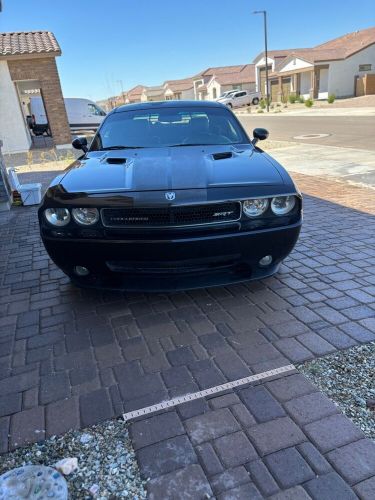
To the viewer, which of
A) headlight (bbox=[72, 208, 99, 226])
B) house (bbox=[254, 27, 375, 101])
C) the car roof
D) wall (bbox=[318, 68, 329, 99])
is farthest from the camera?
wall (bbox=[318, 68, 329, 99])

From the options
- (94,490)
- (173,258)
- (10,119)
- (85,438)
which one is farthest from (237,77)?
(94,490)

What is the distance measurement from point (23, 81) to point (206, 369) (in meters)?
16.4

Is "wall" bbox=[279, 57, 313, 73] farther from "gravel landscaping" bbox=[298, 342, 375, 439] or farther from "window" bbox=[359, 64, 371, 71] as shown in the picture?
"gravel landscaping" bbox=[298, 342, 375, 439]

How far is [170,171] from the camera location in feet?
9.85

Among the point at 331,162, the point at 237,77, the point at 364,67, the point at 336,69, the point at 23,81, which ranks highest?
the point at 237,77

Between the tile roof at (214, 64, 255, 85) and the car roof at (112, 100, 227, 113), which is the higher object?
the tile roof at (214, 64, 255, 85)

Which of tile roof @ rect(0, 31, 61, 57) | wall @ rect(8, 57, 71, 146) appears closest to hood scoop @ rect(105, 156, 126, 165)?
tile roof @ rect(0, 31, 61, 57)

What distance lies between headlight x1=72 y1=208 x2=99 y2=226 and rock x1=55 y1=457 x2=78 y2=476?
1.52 m

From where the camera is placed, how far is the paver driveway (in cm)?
184

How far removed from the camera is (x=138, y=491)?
176 cm

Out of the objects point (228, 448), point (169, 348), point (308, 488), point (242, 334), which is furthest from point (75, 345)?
point (308, 488)

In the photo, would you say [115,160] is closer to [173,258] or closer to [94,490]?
[173,258]

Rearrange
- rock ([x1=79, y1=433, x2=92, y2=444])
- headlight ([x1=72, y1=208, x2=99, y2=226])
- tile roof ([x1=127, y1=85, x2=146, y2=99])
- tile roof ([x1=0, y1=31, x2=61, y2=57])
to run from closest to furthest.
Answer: rock ([x1=79, y1=433, x2=92, y2=444])
headlight ([x1=72, y1=208, x2=99, y2=226])
tile roof ([x1=0, y1=31, x2=61, y2=57])
tile roof ([x1=127, y1=85, x2=146, y2=99])

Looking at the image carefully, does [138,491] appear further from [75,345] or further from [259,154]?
[259,154]
